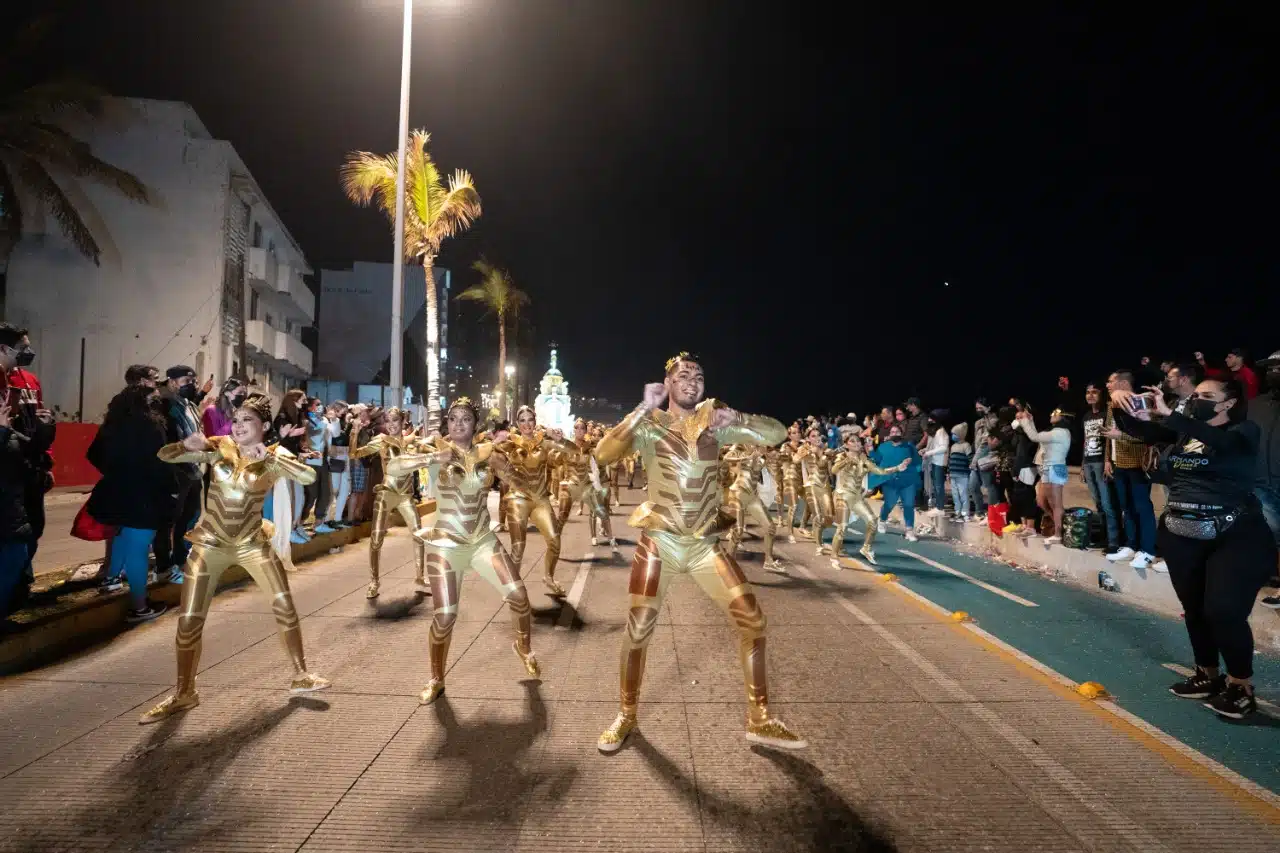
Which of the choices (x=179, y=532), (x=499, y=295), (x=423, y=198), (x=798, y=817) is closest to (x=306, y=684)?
(x=798, y=817)

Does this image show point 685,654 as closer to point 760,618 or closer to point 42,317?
point 760,618

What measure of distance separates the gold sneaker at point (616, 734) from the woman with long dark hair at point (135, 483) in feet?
16.4

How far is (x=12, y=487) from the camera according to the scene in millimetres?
5777

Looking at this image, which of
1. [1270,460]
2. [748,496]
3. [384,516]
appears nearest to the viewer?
[1270,460]

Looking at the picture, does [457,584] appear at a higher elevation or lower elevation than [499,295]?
lower

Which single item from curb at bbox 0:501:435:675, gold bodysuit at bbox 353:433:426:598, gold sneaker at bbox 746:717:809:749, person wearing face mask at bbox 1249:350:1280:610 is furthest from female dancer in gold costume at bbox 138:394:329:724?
person wearing face mask at bbox 1249:350:1280:610

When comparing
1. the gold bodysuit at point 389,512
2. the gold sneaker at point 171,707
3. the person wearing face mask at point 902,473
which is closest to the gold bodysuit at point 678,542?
the gold sneaker at point 171,707

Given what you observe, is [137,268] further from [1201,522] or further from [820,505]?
[1201,522]

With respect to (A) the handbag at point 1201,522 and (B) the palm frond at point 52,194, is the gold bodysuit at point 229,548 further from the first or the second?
(B) the palm frond at point 52,194

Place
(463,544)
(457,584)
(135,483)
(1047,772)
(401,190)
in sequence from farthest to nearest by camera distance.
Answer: (401,190) < (135,483) < (463,544) < (457,584) < (1047,772)

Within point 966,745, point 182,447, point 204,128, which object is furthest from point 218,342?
point 966,745

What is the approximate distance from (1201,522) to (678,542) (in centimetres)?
374

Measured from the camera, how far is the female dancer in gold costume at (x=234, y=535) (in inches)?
189

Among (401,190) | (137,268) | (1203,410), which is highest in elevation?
(137,268)
